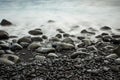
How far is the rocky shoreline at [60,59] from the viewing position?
441cm

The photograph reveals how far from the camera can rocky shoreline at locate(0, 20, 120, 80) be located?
4.41 m

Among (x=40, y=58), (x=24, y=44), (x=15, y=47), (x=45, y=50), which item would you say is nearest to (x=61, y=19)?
(x=24, y=44)

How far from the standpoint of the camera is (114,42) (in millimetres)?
6777

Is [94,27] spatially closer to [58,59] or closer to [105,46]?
[105,46]

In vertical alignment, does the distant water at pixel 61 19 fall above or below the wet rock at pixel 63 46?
below

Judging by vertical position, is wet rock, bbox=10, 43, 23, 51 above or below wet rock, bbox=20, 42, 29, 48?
above

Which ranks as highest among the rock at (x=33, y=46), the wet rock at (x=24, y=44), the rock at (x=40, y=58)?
the rock at (x=40, y=58)

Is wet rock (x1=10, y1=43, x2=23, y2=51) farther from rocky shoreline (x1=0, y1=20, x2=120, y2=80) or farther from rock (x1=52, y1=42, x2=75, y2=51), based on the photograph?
rock (x1=52, y1=42, x2=75, y2=51)

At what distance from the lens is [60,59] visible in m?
5.29

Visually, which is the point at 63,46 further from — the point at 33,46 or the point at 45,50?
the point at 33,46

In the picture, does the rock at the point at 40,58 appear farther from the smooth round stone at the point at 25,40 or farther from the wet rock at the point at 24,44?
the smooth round stone at the point at 25,40

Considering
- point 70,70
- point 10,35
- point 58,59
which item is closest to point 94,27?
point 10,35

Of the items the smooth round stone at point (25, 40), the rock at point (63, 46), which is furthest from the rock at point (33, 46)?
the smooth round stone at point (25, 40)

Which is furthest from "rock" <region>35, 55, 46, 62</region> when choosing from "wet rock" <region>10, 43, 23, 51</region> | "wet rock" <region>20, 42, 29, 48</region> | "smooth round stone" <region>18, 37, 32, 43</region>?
"smooth round stone" <region>18, 37, 32, 43</region>
